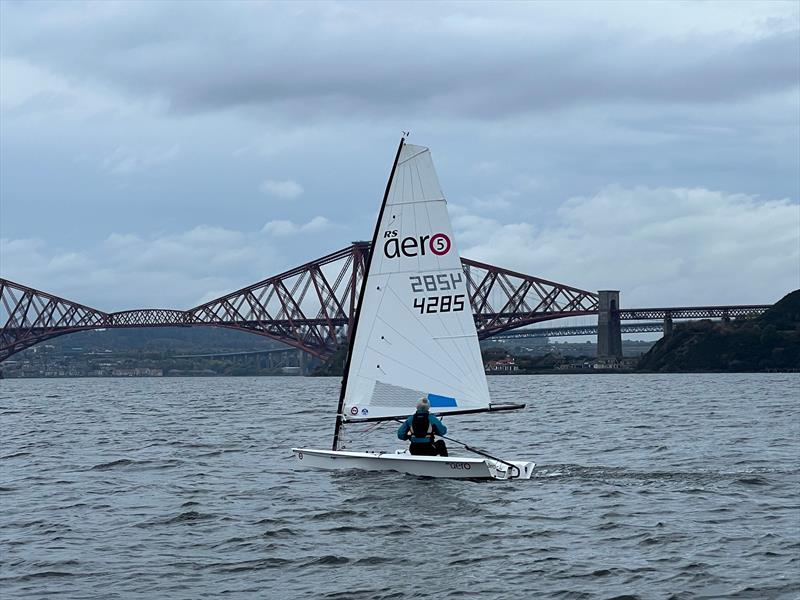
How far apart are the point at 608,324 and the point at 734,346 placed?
18.0 meters

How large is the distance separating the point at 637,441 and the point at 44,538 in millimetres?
19283

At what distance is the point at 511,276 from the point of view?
179750mm

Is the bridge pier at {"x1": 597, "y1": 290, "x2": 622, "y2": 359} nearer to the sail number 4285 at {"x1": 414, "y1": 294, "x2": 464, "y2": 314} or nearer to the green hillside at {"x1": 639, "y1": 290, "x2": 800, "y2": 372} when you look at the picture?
the green hillside at {"x1": 639, "y1": 290, "x2": 800, "y2": 372}

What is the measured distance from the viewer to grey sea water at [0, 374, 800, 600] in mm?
14297

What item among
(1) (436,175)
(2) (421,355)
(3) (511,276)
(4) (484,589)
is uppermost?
(3) (511,276)

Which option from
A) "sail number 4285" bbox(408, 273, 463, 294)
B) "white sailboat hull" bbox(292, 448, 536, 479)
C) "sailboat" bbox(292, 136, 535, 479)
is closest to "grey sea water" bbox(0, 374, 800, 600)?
"white sailboat hull" bbox(292, 448, 536, 479)

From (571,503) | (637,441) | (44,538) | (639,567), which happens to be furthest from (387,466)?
(637,441)

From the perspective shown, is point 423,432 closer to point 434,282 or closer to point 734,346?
point 434,282

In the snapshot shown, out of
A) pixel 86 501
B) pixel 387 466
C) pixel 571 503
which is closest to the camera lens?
pixel 571 503

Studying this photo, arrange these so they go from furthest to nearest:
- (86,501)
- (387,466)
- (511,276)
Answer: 1. (511,276)
2. (387,466)
3. (86,501)

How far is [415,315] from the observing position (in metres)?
24.1

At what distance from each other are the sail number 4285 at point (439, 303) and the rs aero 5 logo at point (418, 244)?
90 centimetres

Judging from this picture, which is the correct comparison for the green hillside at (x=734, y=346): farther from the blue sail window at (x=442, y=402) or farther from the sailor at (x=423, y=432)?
the sailor at (x=423, y=432)

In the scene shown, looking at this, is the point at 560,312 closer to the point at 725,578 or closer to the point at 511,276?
the point at 511,276
